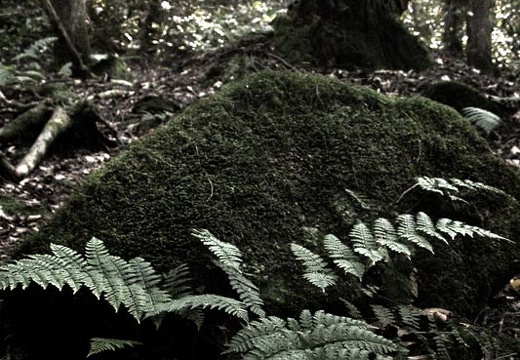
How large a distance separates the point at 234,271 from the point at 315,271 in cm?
42

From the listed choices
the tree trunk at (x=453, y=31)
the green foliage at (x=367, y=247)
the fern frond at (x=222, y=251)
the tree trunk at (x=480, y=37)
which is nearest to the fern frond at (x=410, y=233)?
the green foliage at (x=367, y=247)

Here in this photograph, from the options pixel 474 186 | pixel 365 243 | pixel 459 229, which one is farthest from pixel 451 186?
pixel 365 243

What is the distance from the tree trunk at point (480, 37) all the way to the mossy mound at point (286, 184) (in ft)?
17.5

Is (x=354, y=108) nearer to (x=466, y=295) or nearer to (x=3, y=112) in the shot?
(x=466, y=295)

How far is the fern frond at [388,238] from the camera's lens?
266 centimetres

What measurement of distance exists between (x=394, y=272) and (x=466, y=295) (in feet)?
1.98

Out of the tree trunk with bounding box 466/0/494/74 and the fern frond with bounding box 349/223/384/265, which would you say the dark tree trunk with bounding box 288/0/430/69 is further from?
→ the fern frond with bounding box 349/223/384/265

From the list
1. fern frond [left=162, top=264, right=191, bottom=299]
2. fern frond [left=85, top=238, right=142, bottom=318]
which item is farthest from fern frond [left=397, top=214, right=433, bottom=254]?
fern frond [left=85, top=238, right=142, bottom=318]

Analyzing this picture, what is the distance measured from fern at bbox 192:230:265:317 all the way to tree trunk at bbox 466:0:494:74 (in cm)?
763

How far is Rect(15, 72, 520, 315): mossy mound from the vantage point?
2771 mm

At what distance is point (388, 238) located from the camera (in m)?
2.78

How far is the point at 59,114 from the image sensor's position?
575cm

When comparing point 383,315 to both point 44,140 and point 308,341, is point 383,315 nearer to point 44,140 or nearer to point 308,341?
point 308,341

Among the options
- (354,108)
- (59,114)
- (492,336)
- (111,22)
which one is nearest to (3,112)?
(59,114)
